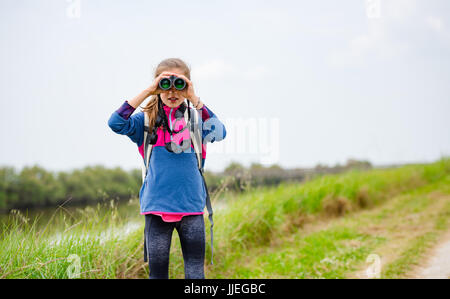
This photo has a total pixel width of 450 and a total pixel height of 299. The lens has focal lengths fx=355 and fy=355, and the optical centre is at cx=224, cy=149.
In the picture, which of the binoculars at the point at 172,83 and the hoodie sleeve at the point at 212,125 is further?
the hoodie sleeve at the point at 212,125

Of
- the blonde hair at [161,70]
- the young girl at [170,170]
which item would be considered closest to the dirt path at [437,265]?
the young girl at [170,170]

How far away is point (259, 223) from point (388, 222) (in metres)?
2.90

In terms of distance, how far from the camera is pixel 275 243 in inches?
206

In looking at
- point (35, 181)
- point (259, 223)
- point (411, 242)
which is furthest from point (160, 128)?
point (35, 181)

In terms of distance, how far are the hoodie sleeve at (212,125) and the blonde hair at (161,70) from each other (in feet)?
0.89

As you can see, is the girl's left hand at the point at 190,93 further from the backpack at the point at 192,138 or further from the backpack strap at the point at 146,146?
the backpack strap at the point at 146,146

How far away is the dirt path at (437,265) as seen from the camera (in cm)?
390

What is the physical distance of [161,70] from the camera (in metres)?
2.23

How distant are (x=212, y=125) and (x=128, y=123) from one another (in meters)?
0.52

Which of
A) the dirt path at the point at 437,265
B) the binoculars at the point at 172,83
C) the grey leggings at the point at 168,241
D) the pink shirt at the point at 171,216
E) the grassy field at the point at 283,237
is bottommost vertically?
the dirt path at the point at 437,265

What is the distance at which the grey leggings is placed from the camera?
2.18m

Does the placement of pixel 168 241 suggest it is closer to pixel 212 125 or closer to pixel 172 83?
pixel 212 125

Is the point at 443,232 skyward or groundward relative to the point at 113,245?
groundward
